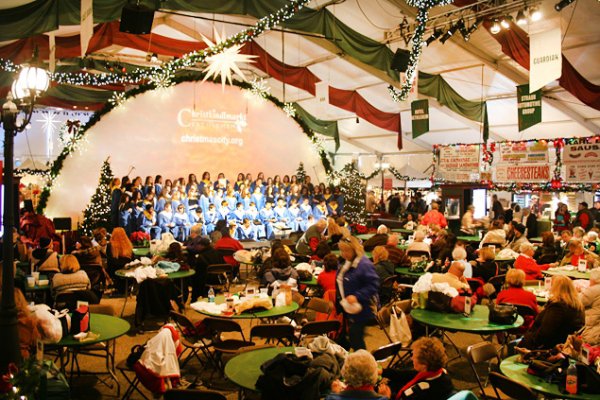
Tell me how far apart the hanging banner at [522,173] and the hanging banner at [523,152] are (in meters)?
0.15

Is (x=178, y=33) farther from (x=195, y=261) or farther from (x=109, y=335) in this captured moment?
(x=109, y=335)

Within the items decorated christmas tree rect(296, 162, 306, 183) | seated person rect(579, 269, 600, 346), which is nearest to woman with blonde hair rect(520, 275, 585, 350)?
seated person rect(579, 269, 600, 346)

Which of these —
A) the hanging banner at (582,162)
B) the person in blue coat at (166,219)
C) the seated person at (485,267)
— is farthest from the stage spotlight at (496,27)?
the person in blue coat at (166,219)

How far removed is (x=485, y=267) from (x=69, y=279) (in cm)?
A: 577

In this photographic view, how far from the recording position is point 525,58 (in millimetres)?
10305

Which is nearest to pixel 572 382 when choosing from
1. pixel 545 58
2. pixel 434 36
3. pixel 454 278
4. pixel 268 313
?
pixel 454 278

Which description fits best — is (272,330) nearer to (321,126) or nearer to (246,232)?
(246,232)

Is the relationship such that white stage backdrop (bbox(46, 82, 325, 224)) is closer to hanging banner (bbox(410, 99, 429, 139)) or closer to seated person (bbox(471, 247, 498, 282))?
hanging banner (bbox(410, 99, 429, 139))

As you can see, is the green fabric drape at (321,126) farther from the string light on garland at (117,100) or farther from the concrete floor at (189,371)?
the concrete floor at (189,371)

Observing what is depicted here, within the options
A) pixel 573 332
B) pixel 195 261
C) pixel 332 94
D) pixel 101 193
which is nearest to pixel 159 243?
pixel 195 261

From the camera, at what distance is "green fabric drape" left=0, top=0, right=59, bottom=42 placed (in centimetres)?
824

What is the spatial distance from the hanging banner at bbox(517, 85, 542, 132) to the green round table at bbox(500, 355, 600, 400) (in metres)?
9.32

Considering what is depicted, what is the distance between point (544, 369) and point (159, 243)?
7.47 m

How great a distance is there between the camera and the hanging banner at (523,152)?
15.7 meters
